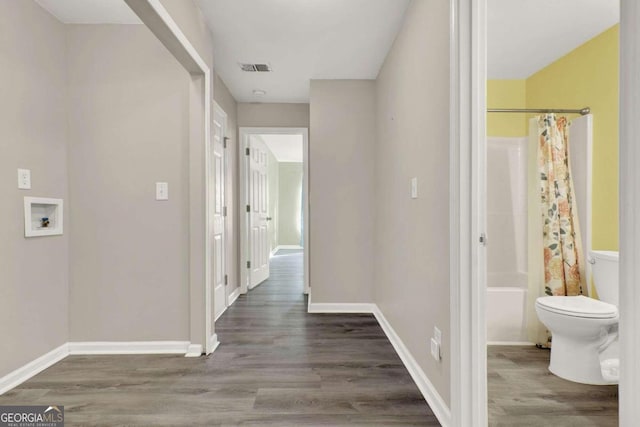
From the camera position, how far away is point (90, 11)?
2.33 m

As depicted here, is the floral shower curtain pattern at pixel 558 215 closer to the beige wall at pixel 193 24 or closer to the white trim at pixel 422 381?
the white trim at pixel 422 381

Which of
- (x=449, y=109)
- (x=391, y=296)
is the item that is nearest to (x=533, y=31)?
(x=449, y=109)

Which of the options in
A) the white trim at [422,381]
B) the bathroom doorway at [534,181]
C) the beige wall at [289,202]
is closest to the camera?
the white trim at [422,381]

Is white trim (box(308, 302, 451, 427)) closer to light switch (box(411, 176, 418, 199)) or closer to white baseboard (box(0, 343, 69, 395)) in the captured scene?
light switch (box(411, 176, 418, 199))

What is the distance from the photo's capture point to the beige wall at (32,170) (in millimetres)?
1996

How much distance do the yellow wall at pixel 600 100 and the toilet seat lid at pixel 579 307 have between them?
45 centimetres

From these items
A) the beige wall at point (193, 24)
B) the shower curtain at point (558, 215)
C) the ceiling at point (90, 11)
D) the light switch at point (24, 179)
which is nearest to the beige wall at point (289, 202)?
the beige wall at point (193, 24)

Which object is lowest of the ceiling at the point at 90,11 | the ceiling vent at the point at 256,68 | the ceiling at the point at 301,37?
the ceiling at the point at 90,11

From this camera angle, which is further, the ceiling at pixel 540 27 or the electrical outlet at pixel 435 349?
the ceiling at pixel 540 27

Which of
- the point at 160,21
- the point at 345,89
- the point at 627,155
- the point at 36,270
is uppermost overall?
the point at 345,89

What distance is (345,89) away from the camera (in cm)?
357

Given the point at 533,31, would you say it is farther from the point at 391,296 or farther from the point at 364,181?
the point at 391,296

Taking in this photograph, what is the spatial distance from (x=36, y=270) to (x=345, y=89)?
2.96 metres

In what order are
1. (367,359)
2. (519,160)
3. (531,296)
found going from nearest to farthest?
(367,359)
(531,296)
(519,160)
